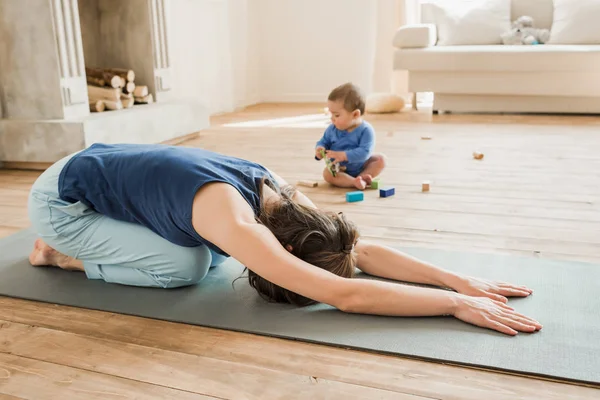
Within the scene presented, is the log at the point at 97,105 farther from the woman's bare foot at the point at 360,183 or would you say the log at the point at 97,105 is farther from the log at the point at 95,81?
the woman's bare foot at the point at 360,183

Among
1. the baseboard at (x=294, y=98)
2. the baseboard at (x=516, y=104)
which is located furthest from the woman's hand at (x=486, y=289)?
the baseboard at (x=294, y=98)

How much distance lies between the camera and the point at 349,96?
8.79 feet

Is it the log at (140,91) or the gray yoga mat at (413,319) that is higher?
the log at (140,91)

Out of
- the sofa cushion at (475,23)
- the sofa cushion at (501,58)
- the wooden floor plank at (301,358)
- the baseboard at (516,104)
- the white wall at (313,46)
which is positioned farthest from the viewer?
the white wall at (313,46)

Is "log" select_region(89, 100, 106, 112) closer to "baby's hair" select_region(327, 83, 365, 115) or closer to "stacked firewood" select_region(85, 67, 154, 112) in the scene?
"stacked firewood" select_region(85, 67, 154, 112)

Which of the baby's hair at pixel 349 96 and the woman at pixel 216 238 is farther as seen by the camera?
the baby's hair at pixel 349 96

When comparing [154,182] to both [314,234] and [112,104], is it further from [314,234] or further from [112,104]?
[112,104]

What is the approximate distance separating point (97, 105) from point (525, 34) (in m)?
3.51

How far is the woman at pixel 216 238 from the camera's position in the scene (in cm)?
136

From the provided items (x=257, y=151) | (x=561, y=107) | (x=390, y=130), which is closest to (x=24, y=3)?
(x=257, y=151)

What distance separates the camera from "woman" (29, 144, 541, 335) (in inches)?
53.4

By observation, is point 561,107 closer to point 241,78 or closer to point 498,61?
point 498,61

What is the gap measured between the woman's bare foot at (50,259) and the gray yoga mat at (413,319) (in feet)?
0.07

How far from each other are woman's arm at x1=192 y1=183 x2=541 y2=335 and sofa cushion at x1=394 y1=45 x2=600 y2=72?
145 inches
